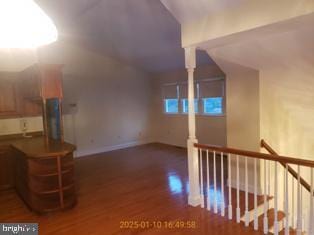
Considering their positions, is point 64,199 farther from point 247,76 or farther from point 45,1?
point 247,76

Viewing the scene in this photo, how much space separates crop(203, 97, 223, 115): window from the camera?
20.6ft

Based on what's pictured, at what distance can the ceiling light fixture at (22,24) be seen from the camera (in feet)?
5.84

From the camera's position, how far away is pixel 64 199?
138 inches

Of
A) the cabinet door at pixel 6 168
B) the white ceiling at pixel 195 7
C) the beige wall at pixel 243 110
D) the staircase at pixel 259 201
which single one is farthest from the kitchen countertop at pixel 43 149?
the beige wall at pixel 243 110

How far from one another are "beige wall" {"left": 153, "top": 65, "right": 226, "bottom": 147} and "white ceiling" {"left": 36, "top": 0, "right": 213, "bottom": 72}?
1.34 feet

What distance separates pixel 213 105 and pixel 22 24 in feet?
17.2

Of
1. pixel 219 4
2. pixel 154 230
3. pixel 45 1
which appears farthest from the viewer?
pixel 45 1

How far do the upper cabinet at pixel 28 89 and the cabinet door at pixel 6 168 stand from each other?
79 centimetres

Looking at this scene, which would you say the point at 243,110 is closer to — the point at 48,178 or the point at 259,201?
the point at 259,201

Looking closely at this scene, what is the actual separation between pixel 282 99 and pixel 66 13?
3972 millimetres

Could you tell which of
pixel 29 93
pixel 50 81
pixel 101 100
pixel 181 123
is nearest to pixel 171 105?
pixel 181 123

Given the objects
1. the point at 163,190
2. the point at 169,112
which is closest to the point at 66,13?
the point at 163,190

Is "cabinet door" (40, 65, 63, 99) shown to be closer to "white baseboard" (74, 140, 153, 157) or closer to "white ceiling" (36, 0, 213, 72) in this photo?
"white ceiling" (36, 0, 213, 72)

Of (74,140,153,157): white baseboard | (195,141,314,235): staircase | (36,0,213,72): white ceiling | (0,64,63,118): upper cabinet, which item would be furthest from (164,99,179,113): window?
(0,64,63,118): upper cabinet
